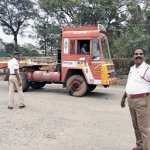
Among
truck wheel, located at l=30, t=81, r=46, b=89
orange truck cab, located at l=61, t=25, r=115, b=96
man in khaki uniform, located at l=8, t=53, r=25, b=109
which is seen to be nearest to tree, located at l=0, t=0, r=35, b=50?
truck wheel, located at l=30, t=81, r=46, b=89

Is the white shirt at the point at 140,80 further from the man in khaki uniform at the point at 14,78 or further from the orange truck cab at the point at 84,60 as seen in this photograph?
the orange truck cab at the point at 84,60

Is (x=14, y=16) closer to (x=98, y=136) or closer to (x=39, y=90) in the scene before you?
(x=39, y=90)

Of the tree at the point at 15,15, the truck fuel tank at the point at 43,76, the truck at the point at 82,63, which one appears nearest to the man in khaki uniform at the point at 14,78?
the truck at the point at 82,63

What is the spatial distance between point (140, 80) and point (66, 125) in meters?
3.58

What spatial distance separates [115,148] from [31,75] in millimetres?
10722

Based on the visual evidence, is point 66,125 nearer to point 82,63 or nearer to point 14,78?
point 14,78

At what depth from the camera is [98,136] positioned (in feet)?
30.0

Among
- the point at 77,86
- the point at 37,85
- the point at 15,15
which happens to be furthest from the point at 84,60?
the point at 15,15

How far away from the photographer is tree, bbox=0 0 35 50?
38.1 meters

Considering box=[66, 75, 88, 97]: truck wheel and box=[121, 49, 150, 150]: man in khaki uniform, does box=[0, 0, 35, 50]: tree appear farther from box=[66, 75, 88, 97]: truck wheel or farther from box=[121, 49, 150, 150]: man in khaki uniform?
box=[121, 49, 150, 150]: man in khaki uniform

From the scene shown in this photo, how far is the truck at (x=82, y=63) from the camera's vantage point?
16.6m

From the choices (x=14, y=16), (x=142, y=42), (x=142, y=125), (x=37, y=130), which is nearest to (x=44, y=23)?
(x=14, y=16)

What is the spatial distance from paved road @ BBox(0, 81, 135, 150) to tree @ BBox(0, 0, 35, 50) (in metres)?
22.9

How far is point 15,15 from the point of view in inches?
1511
